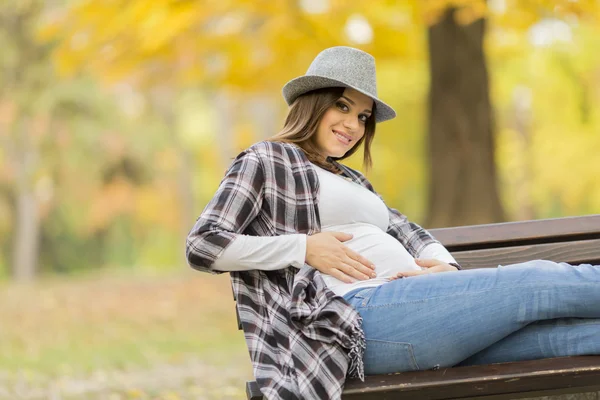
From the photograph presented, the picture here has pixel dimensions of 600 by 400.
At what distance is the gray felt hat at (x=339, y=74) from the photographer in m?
3.30

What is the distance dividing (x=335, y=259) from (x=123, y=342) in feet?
21.5

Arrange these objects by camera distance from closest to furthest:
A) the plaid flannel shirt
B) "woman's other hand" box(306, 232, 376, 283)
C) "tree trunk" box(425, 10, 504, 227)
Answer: the plaid flannel shirt
"woman's other hand" box(306, 232, 376, 283)
"tree trunk" box(425, 10, 504, 227)

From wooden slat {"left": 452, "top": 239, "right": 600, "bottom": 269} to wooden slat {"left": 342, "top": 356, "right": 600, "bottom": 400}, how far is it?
3.20ft

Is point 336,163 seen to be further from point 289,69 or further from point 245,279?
point 289,69

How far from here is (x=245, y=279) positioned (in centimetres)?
298

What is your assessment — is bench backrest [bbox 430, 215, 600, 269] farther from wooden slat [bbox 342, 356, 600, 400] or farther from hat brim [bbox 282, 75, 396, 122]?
wooden slat [bbox 342, 356, 600, 400]

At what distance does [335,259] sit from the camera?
298cm

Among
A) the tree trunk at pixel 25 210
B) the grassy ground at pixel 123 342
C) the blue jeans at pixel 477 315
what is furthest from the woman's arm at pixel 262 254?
the tree trunk at pixel 25 210

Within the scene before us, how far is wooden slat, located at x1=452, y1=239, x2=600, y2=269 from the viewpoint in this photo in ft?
12.1

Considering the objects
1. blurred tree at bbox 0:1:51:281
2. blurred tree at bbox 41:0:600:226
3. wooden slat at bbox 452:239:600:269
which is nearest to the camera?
wooden slat at bbox 452:239:600:269

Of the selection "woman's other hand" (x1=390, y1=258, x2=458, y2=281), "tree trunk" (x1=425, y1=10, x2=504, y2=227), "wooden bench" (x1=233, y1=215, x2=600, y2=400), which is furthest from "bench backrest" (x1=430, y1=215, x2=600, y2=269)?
"tree trunk" (x1=425, y1=10, x2=504, y2=227)

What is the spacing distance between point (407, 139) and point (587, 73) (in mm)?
3843

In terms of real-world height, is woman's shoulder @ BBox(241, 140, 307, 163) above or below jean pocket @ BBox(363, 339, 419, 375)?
above

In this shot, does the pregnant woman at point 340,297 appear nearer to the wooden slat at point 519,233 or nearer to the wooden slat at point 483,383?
the wooden slat at point 483,383
